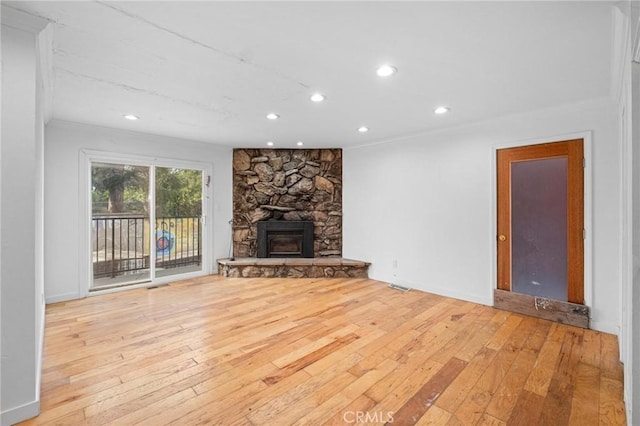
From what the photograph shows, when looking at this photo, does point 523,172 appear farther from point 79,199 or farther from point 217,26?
point 79,199

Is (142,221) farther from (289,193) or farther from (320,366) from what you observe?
(320,366)

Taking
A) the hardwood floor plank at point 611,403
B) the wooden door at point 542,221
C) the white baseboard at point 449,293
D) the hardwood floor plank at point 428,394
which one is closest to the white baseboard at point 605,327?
the wooden door at point 542,221

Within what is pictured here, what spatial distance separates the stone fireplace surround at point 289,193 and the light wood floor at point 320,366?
6.07 ft

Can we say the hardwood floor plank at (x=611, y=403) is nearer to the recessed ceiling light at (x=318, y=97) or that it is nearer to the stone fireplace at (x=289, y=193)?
the recessed ceiling light at (x=318, y=97)

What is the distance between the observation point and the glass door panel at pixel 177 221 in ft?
14.8

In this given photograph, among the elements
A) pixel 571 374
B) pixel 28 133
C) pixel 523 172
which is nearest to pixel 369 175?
pixel 523 172

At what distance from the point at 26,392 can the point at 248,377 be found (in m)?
1.27

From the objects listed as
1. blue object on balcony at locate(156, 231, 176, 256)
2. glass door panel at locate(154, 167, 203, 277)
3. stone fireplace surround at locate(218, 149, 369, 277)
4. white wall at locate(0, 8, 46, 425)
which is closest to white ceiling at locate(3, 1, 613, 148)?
white wall at locate(0, 8, 46, 425)

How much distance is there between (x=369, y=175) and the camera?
4.79m

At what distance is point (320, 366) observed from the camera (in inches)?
85.0

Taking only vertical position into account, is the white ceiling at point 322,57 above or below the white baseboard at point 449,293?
above

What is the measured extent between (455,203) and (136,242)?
15.9ft

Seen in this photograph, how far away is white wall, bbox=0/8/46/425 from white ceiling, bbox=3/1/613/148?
24 centimetres

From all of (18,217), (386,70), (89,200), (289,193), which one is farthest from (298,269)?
(18,217)
